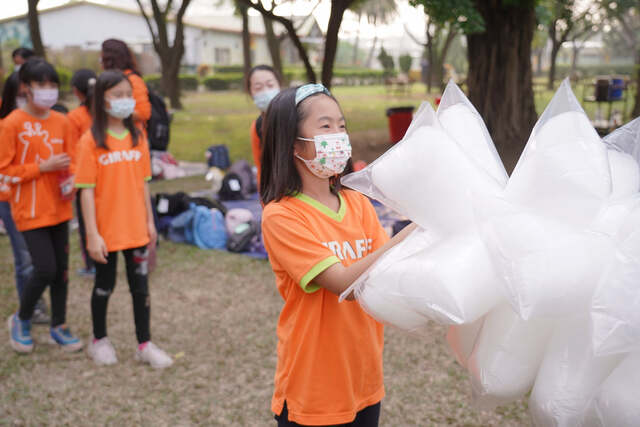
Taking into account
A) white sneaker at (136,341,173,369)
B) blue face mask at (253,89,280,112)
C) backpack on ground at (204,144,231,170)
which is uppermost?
blue face mask at (253,89,280,112)

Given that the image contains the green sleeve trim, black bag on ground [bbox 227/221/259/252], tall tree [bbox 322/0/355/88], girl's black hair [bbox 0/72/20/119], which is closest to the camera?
the green sleeve trim

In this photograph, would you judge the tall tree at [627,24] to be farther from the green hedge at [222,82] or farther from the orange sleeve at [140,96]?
the green hedge at [222,82]

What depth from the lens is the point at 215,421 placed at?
3.05 m

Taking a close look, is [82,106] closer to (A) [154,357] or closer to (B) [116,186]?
(B) [116,186]

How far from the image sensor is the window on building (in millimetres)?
51844

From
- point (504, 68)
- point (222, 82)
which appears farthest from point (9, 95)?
point (222, 82)

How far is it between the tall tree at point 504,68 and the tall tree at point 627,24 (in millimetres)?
1891

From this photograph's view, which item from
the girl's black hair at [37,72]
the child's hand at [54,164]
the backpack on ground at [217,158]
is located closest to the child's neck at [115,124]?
the child's hand at [54,164]

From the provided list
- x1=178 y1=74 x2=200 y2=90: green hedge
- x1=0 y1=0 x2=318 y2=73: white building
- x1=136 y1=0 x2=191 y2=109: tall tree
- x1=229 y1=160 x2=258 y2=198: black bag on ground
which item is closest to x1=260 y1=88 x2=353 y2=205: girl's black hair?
x1=229 y1=160 x2=258 y2=198: black bag on ground

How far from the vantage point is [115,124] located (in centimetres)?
337

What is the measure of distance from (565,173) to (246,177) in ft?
23.3

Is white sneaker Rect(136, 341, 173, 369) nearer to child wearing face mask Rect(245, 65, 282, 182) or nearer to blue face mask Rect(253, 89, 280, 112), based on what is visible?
child wearing face mask Rect(245, 65, 282, 182)

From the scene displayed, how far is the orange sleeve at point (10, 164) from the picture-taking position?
3486mm

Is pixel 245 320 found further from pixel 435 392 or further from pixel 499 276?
pixel 499 276
